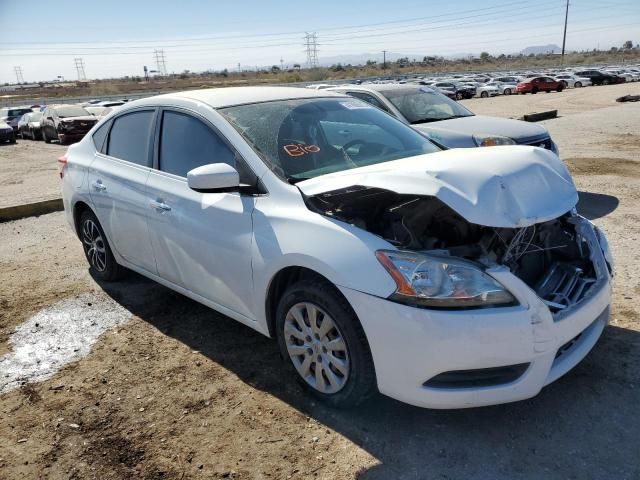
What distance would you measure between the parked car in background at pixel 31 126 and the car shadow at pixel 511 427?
2489 cm

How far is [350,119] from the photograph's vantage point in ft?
13.1

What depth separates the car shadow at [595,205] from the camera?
6555 millimetres

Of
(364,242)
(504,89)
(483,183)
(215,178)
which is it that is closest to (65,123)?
(215,178)

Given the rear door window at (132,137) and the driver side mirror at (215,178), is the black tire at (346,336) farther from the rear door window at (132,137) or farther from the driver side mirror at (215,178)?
the rear door window at (132,137)

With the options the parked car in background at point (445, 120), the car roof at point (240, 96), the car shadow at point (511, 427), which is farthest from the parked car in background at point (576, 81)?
the car shadow at point (511, 427)

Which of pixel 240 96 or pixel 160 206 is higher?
pixel 240 96

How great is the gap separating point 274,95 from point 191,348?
77.2 inches

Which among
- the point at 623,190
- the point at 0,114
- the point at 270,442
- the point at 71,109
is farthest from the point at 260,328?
the point at 0,114

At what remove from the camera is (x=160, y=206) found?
12.4ft

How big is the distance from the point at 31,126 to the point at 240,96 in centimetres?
2476

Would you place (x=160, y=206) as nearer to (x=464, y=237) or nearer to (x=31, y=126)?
(x=464, y=237)

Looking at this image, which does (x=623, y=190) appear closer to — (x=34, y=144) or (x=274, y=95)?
(x=274, y=95)

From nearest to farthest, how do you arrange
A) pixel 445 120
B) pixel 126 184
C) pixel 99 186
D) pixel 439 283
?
1. pixel 439 283
2. pixel 126 184
3. pixel 99 186
4. pixel 445 120

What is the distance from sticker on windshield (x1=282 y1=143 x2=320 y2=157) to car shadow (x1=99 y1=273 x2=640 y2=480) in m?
1.37
